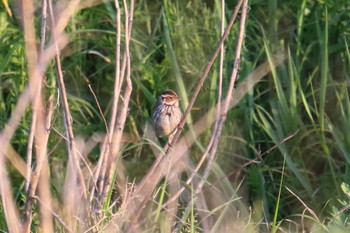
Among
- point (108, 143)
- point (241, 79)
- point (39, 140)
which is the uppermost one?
point (39, 140)

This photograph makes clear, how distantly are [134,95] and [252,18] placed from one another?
81cm

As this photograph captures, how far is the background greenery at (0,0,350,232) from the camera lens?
4555mm

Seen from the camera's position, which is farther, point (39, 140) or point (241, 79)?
point (241, 79)

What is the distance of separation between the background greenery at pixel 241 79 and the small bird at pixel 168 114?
0.68 feet

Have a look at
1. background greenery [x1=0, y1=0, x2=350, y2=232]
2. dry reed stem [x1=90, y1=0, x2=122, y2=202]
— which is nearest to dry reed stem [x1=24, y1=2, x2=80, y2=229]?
dry reed stem [x1=90, y1=0, x2=122, y2=202]

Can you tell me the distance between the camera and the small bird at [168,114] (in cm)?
428

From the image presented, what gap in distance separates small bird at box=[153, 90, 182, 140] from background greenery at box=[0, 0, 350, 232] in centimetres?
21

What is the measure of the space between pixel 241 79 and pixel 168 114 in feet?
2.14

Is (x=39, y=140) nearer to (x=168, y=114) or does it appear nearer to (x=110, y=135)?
(x=110, y=135)

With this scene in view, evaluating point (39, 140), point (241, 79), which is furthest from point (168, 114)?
point (39, 140)

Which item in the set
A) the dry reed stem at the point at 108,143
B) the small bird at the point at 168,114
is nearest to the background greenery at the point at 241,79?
the small bird at the point at 168,114

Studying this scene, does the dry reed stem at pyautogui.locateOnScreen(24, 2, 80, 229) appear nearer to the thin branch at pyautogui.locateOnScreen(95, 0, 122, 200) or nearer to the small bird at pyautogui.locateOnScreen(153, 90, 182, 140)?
the thin branch at pyautogui.locateOnScreen(95, 0, 122, 200)

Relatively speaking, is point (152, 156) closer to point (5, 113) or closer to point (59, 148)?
point (59, 148)

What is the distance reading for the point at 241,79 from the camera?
477 centimetres
